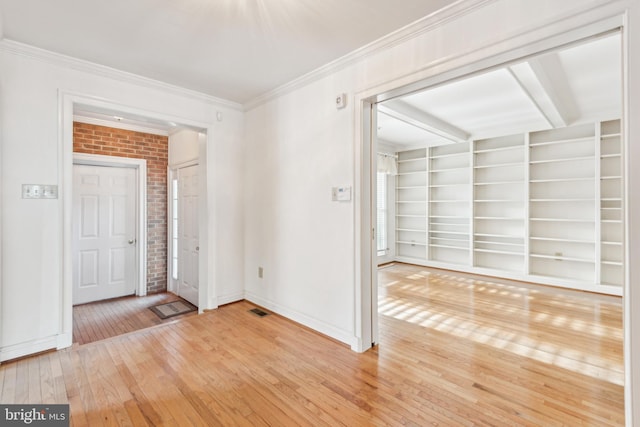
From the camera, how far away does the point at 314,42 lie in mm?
2494

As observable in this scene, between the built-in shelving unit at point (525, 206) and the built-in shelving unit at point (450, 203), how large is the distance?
2 cm

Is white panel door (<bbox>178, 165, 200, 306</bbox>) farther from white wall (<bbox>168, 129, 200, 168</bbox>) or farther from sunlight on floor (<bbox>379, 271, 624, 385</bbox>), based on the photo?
sunlight on floor (<bbox>379, 271, 624, 385</bbox>)

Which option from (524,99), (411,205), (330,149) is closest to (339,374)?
(330,149)

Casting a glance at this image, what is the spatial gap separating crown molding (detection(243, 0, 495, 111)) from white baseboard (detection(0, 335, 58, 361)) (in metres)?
3.22

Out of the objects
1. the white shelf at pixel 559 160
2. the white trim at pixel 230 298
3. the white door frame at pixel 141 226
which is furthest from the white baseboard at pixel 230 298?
the white shelf at pixel 559 160

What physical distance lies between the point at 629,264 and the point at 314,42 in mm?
2498

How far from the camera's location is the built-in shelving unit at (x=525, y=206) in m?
4.65

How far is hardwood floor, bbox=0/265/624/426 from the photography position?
6.22 feet

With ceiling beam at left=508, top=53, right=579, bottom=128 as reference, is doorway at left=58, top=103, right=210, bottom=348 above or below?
below

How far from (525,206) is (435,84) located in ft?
13.4

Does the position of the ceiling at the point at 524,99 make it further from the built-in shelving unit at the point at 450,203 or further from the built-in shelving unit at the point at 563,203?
the built-in shelving unit at the point at 450,203

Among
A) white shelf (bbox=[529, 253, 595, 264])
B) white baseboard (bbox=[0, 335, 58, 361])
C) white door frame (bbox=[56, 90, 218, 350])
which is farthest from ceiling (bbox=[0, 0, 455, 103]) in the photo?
white shelf (bbox=[529, 253, 595, 264])

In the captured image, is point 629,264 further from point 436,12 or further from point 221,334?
point 221,334

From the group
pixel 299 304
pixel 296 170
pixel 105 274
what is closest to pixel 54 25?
pixel 296 170
